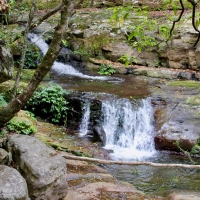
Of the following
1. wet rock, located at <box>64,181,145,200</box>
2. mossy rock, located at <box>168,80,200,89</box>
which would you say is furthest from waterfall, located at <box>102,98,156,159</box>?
wet rock, located at <box>64,181,145,200</box>

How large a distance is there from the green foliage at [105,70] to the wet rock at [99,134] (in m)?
4.67

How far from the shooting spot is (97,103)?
8812 millimetres

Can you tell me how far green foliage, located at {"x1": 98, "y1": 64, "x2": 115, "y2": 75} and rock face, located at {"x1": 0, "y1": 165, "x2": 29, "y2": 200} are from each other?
10.0 meters

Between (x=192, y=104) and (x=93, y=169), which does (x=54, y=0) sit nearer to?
(x=192, y=104)

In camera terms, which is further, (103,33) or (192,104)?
(103,33)

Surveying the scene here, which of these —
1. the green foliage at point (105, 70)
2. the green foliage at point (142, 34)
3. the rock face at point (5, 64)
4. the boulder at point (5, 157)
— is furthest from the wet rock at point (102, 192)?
the green foliage at point (105, 70)

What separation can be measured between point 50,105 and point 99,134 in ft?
5.66

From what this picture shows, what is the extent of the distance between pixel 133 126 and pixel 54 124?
242 cm

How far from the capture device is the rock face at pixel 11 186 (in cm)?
252

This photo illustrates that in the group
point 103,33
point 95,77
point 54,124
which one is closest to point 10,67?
point 54,124

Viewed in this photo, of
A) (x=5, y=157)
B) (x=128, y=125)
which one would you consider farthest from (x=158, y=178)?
(x=5, y=157)

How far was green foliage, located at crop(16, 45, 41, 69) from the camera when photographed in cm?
1254

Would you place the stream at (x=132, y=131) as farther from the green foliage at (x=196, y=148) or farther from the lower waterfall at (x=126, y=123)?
the green foliage at (x=196, y=148)

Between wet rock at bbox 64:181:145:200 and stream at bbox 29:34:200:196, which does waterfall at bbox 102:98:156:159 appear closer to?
stream at bbox 29:34:200:196
